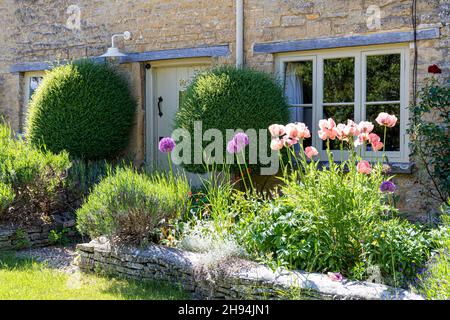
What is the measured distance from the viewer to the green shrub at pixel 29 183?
24.2 feet

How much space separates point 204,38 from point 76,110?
7.42 feet

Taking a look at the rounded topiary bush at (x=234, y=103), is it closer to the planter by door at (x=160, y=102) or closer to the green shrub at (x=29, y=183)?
the green shrub at (x=29, y=183)

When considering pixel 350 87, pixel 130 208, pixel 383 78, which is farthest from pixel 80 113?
pixel 383 78

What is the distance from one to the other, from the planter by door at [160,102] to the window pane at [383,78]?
320 cm

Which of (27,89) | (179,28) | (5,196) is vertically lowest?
(5,196)

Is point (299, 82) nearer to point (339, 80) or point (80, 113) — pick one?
point (339, 80)

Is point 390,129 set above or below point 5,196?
above

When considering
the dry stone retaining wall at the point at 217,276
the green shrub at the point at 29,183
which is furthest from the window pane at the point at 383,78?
the green shrub at the point at 29,183

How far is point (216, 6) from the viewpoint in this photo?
9.26 m

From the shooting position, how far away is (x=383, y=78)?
800cm

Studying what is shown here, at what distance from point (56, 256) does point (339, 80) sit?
434 cm

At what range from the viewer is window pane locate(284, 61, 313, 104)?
340 inches

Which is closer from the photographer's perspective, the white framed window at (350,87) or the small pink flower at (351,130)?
the small pink flower at (351,130)

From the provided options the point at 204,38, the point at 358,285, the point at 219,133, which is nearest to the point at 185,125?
the point at 219,133
